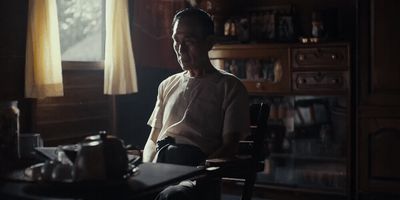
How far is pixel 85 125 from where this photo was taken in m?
3.69

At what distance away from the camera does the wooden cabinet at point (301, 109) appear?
3469 mm

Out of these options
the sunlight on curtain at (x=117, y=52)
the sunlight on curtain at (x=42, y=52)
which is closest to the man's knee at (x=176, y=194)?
the sunlight on curtain at (x=42, y=52)

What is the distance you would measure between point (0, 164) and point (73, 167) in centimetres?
37

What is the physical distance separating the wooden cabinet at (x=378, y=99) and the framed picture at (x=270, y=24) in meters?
0.59

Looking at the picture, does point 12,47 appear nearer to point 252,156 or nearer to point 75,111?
point 75,111

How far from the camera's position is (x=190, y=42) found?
208cm

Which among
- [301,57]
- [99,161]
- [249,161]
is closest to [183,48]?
[249,161]

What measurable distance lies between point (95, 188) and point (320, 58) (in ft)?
8.19

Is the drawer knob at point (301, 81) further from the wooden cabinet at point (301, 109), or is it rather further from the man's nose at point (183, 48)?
the man's nose at point (183, 48)

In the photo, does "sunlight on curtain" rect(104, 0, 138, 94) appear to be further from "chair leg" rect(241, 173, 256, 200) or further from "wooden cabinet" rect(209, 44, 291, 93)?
"chair leg" rect(241, 173, 256, 200)

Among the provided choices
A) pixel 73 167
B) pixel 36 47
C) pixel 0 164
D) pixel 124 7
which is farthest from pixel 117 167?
pixel 124 7

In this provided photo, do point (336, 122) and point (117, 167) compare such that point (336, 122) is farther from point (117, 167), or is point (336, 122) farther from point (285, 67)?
point (117, 167)

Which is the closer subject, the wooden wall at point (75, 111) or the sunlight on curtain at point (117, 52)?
the wooden wall at point (75, 111)

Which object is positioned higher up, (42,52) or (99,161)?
(42,52)
